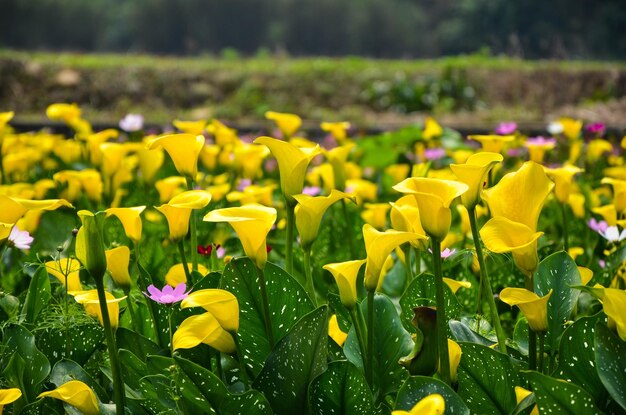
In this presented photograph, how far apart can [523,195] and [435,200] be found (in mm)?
162

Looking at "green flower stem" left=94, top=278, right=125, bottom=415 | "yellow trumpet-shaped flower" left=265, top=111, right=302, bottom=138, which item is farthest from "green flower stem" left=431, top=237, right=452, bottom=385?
"yellow trumpet-shaped flower" left=265, top=111, right=302, bottom=138

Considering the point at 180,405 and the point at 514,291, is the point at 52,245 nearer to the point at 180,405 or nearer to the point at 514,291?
the point at 180,405

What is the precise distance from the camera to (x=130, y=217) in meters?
1.12

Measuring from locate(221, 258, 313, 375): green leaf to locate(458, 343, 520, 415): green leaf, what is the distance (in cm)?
22

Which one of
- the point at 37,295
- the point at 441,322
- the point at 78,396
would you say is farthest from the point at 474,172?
the point at 37,295

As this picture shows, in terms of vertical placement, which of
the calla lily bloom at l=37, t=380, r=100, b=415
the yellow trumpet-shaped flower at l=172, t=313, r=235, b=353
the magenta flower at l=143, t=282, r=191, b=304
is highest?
the yellow trumpet-shaped flower at l=172, t=313, r=235, b=353

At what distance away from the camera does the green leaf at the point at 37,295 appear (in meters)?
1.23

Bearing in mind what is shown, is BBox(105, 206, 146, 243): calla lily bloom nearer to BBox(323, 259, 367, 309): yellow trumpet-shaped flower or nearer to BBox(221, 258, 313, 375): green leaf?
BBox(221, 258, 313, 375): green leaf

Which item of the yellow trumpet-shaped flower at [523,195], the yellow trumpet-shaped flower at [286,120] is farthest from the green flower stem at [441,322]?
the yellow trumpet-shaped flower at [286,120]

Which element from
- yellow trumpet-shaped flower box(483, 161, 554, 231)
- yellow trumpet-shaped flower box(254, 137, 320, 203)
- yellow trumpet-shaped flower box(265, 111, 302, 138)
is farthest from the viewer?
yellow trumpet-shaped flower box(265, 111, 302, 138)

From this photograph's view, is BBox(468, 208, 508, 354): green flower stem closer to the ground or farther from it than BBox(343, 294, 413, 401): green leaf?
farther from it

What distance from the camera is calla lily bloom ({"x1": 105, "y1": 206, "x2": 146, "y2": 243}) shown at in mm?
1079

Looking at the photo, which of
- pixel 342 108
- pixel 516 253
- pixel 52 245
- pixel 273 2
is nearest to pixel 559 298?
pixel 516 253

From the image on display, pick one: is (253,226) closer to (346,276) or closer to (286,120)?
(346,276)
